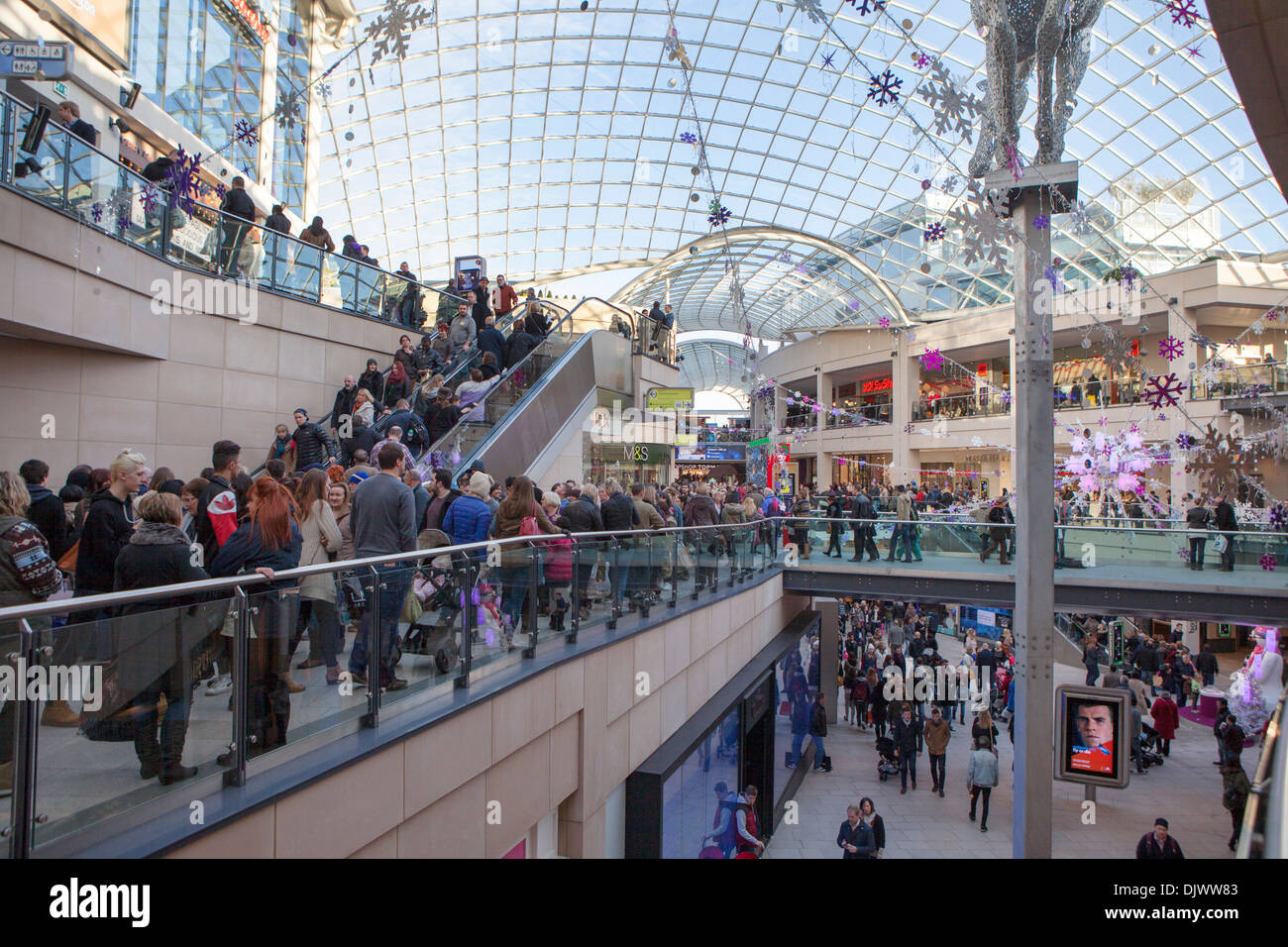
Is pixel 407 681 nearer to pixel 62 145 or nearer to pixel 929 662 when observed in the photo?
pixel 62 145

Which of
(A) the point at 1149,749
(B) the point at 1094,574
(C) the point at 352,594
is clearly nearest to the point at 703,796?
(C) the point at 352,594

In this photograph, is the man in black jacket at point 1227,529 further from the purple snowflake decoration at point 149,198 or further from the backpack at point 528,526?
the purple snowflake decoration at point 149,198

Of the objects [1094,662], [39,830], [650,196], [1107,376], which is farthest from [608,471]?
[650,196]

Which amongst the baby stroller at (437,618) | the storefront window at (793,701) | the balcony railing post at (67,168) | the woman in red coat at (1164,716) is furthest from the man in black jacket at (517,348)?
the woman in red coat at (1164,716)

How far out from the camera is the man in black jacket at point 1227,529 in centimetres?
1502

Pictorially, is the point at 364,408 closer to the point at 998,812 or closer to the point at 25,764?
the point at 25,764

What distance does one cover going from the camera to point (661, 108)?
37875 millimetres

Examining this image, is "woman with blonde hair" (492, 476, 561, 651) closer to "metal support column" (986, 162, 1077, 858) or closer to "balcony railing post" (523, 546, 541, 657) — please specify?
"balcony railing post" (523, 546, 541, 657)

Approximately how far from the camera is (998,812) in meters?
14.7

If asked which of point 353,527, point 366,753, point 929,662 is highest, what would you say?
point 353,527

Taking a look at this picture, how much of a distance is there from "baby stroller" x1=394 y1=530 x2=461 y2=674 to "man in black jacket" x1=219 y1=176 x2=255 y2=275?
9.82 m

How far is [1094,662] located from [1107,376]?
1433cm

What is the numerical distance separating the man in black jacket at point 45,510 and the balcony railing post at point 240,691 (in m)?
2.51

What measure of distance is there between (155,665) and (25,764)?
0.54 metres
